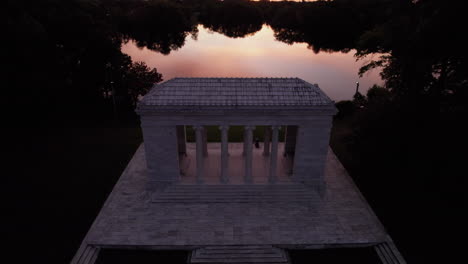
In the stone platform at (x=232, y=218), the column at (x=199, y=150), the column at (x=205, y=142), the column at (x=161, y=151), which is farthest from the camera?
the column at (x=205, y=142)

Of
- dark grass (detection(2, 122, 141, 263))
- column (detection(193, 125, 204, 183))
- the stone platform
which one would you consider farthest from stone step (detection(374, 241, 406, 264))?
dark grass (detection(2, 122, 141, 263))

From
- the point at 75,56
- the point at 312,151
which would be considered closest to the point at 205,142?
the point at 312,151

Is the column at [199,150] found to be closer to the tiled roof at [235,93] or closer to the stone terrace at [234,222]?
the tiled roof at [235,93]

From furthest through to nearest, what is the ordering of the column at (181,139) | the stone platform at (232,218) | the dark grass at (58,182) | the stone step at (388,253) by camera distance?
the column at (181,139) < the dark grass at (58,182) < the stone platform at (232,218) < the stone step at (388,253)

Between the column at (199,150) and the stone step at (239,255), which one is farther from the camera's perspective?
the column at (199,150)

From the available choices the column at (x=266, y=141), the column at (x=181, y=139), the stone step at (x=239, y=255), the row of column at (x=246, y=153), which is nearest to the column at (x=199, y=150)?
the row of column at (x=246, y=153)

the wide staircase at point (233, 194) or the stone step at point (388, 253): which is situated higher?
the wide staircase at point (233, 194)
